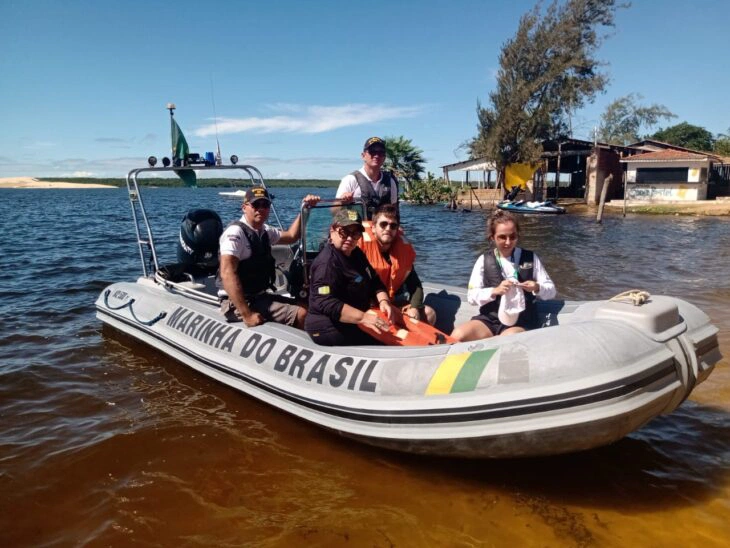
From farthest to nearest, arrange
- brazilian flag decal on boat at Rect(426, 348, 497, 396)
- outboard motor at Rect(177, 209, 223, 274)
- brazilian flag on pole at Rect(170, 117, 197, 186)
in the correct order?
outboard motor at Rect(177, 209, 223, 274), brazilian flag on pole at Rect(170, 117, 197, 186), brazilian flag decal on boat at Rect(426, 348, 497, 396)

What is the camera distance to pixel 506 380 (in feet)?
9.87

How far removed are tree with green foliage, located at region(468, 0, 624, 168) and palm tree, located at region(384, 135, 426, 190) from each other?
10.3 meters

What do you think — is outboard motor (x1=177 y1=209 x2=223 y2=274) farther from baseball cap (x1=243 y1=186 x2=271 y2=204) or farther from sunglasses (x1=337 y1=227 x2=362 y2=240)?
sunglasses (x1=337 y1=227 x2=362 y2=240)

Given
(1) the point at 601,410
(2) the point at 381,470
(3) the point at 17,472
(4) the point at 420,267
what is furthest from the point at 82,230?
(1) the point at 601,410

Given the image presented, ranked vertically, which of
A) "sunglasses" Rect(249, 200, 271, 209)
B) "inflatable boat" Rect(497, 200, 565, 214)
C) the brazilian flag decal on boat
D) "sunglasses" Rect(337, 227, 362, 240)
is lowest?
"inflatable boat" Rect(497, 200, 565, 214)

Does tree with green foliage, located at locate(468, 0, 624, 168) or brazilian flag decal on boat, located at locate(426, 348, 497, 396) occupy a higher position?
tree with green foliage, located at locate(468, 0, 624, 168)

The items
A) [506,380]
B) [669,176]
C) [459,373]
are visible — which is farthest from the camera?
[669,176]

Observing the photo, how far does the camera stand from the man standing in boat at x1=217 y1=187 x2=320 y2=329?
14.9 feet

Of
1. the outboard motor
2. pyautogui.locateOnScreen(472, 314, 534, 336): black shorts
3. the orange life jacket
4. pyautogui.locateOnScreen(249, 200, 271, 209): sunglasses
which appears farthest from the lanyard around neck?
the outboard motor

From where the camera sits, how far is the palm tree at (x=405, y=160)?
42.8 meters

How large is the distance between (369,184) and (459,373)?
7.61ft

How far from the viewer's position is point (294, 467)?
3729 millimetres

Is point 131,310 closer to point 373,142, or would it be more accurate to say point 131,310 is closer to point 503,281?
point 373,142

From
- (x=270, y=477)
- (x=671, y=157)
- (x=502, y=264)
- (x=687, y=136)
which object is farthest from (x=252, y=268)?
(x=687, y=136)
